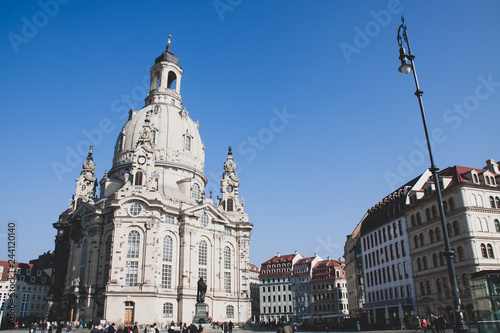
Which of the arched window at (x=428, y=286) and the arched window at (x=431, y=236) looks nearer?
the arched window at (x=431, y=236)

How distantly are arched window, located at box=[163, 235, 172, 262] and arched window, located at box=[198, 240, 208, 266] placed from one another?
5228 mm

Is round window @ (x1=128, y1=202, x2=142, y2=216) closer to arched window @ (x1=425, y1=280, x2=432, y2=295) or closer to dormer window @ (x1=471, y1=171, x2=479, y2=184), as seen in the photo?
arched window @ (x1=425, y1=280, x2=432, y2=295)

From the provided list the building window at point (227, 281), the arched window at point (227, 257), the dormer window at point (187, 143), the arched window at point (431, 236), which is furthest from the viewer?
the dormer window at point (187, 143)

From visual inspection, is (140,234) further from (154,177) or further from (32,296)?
(32,296)

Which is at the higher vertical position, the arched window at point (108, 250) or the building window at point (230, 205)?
the building window at point (230, 205)

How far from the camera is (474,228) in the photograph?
42.1 meters

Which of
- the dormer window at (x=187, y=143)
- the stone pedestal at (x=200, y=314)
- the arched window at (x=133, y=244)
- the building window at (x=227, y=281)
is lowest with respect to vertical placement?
the stone pedestal at (x=200, y=314)

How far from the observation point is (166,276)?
56.8 meters

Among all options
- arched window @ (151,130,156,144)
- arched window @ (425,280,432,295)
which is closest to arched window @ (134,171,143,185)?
arched window @ (151,130,156,144)

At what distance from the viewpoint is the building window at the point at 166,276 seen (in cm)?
5622

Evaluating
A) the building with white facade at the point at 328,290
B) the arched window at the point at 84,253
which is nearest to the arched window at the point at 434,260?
the arched window at the point at 84,253

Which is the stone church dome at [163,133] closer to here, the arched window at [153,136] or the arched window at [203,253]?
the arched window at [153,136]

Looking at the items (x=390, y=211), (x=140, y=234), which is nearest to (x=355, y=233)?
(x=390, y=211)

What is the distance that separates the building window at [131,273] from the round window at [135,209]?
668 centimetres
